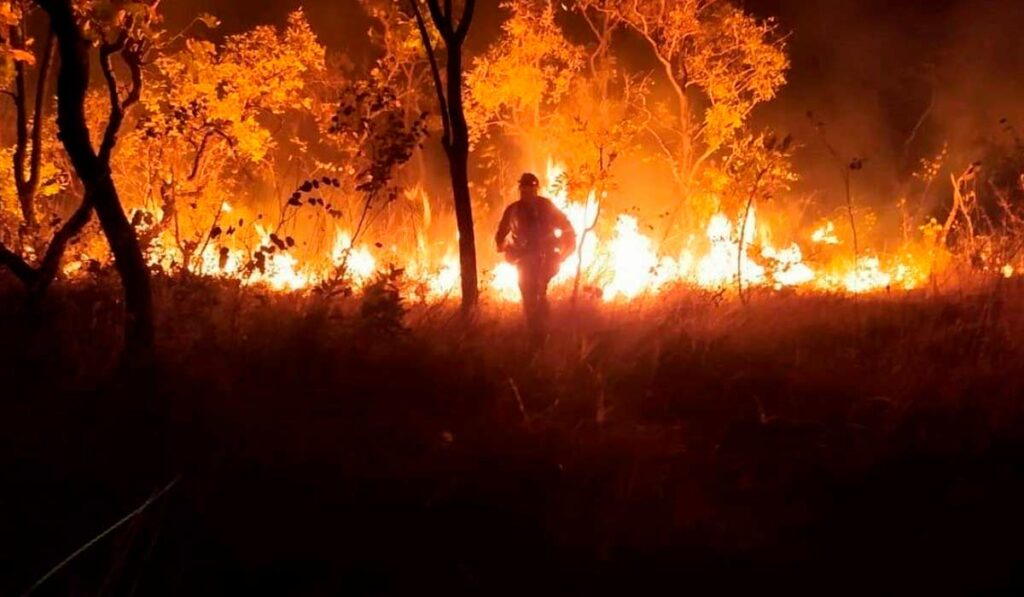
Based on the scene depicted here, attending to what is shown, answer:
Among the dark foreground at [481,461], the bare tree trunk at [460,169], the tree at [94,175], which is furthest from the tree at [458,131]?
the tree at [94,175]

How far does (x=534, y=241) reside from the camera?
30.9 ft

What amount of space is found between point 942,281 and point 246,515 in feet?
32.0

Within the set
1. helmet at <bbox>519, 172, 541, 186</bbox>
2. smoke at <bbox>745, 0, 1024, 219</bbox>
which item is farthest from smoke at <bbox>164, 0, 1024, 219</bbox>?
helmet at <bbox>519, 172, 541, 186</bbox>

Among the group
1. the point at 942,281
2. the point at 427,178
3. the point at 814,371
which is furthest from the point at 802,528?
the point at 427,178

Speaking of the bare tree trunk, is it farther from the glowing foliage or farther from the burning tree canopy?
the glowing foliage

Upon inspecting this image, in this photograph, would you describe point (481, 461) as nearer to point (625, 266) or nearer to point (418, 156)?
point (625, 266)

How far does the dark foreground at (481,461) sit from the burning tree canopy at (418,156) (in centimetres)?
79

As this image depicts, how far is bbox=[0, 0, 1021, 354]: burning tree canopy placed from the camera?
858 cm

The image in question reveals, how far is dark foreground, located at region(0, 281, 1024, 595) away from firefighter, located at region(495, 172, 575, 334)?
5.21 ft

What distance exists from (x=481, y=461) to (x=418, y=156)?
1972 cm

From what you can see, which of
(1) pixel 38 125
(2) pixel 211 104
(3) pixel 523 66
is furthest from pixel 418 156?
(1) pixel 38 125

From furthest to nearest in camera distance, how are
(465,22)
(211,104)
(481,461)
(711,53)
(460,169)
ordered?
(711,53) < (211,104) < (460,169) < (465,22) < (481,461)

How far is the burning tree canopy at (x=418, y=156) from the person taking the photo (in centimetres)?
858

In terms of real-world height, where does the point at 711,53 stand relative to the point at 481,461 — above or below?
above
